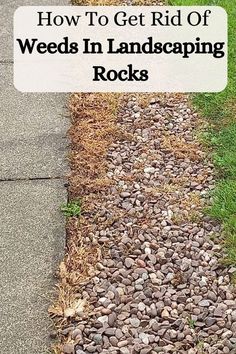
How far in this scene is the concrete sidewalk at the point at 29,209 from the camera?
9.59 ft

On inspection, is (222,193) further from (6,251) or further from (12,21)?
(12,21)

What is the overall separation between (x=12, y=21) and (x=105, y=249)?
3206 millimetres

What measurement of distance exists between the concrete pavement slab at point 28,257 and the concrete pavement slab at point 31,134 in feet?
0.52

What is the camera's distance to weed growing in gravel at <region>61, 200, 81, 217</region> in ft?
11.6

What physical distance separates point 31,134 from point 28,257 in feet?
3.97

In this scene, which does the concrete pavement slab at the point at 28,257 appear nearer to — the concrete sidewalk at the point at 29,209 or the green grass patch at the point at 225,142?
the concrete sidewalk at the point at 29,209

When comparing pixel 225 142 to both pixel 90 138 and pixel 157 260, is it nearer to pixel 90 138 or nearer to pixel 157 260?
pixel 90 138

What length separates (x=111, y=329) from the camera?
9.41 feet

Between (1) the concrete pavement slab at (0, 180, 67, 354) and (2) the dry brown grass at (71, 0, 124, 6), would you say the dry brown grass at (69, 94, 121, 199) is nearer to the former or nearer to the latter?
(1) the concrete pavement slab at (0, 180, 67, 354)

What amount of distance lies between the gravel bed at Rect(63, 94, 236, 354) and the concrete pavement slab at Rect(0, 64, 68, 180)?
1.24ft

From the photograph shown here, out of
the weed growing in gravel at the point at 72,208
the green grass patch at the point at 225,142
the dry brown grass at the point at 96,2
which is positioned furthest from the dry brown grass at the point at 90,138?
the dry brown grass at the point at 96,2


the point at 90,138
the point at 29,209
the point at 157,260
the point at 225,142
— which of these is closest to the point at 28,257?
the point at 29,209

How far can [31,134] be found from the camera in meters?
4.26

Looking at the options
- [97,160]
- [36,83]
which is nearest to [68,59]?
[36,83]
